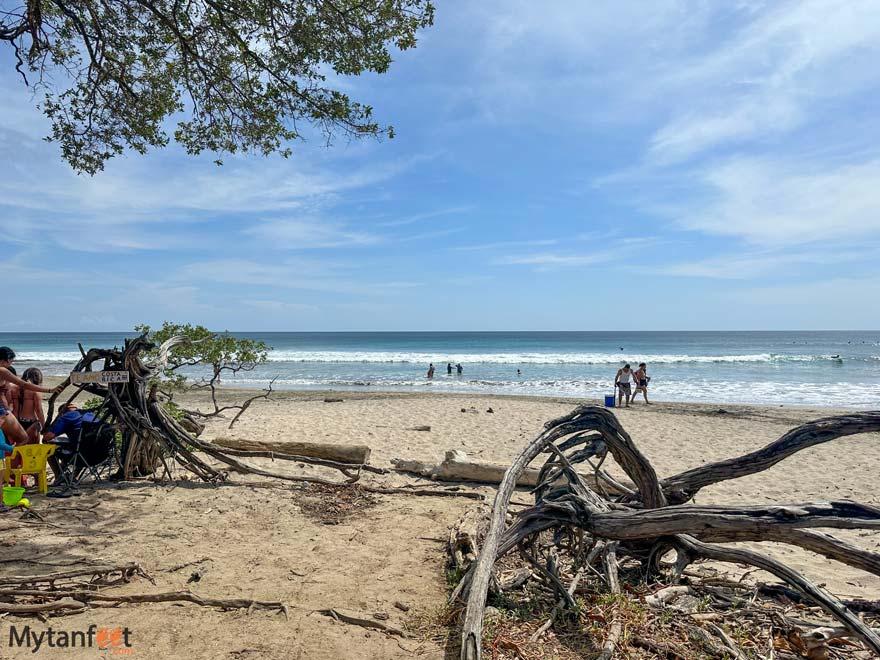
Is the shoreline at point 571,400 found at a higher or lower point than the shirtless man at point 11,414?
lower

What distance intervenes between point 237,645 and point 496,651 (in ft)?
4.49

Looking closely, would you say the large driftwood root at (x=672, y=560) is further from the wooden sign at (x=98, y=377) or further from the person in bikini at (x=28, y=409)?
the person in bikini at (x=28, y=409)

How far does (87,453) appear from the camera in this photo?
19.6 ft

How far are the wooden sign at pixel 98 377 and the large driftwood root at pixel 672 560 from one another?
421 centimetres

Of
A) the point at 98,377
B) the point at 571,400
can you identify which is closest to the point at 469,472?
the point at 98,377

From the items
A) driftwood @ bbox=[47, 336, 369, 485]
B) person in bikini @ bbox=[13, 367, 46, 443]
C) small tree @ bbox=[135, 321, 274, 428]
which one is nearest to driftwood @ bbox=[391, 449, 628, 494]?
driftwood @ bbox=[47, 336, 369, 485]

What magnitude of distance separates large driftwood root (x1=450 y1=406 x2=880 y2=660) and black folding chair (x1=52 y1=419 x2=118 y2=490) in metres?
4.47

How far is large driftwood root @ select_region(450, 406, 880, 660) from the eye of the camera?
8.99 ft

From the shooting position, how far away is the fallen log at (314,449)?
7.27 m

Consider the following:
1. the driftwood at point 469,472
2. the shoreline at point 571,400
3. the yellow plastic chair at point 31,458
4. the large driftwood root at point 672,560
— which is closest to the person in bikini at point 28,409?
the yellow plastic chair at point 31,458

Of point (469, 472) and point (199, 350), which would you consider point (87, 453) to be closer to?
point (199, 350)

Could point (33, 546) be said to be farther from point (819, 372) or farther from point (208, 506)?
point (819, 372)

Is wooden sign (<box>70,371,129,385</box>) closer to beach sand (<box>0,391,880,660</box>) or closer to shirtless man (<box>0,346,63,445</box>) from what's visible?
shirtless man (<box>0,346,63,445</box>)

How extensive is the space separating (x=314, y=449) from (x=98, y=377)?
2.80 metres
